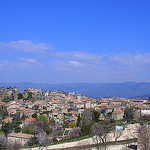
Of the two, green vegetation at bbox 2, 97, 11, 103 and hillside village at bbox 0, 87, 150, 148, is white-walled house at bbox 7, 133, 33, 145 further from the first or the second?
green vegetation at bbox 2, 97, 11, 103

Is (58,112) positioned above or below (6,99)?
below

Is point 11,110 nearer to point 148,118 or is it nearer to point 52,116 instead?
point 52,116

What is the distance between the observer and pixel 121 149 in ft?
68.5

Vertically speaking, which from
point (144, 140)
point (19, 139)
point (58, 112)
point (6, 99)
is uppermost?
point (144, 140)

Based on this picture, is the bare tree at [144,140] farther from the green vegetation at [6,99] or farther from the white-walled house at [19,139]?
the green vegetation at [6,99]

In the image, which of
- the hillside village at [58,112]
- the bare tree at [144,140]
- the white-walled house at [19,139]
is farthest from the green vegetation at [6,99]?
the bare tree at [144,140]

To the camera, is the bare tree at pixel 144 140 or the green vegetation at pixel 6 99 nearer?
the bare tree at pixel 144 140

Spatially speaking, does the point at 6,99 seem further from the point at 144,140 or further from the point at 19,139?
the point at 144,140

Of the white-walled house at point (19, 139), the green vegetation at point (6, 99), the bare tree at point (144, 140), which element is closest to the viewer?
the bare tree at point (144, 140)

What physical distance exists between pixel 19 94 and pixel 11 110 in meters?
18.1

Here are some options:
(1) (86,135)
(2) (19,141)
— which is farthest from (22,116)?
(1) (86,135)

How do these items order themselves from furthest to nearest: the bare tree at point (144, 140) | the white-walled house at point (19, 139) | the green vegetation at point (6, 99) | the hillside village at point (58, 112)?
the green vegetation at point (6, 99), the hillside village at point (58, 112), the white-walled house at point (19, 139), the bare tree at point (144, 140)

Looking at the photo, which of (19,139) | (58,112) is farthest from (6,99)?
(19,139)

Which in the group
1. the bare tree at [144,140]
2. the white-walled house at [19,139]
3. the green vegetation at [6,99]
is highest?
the bare tree at [144,140]
